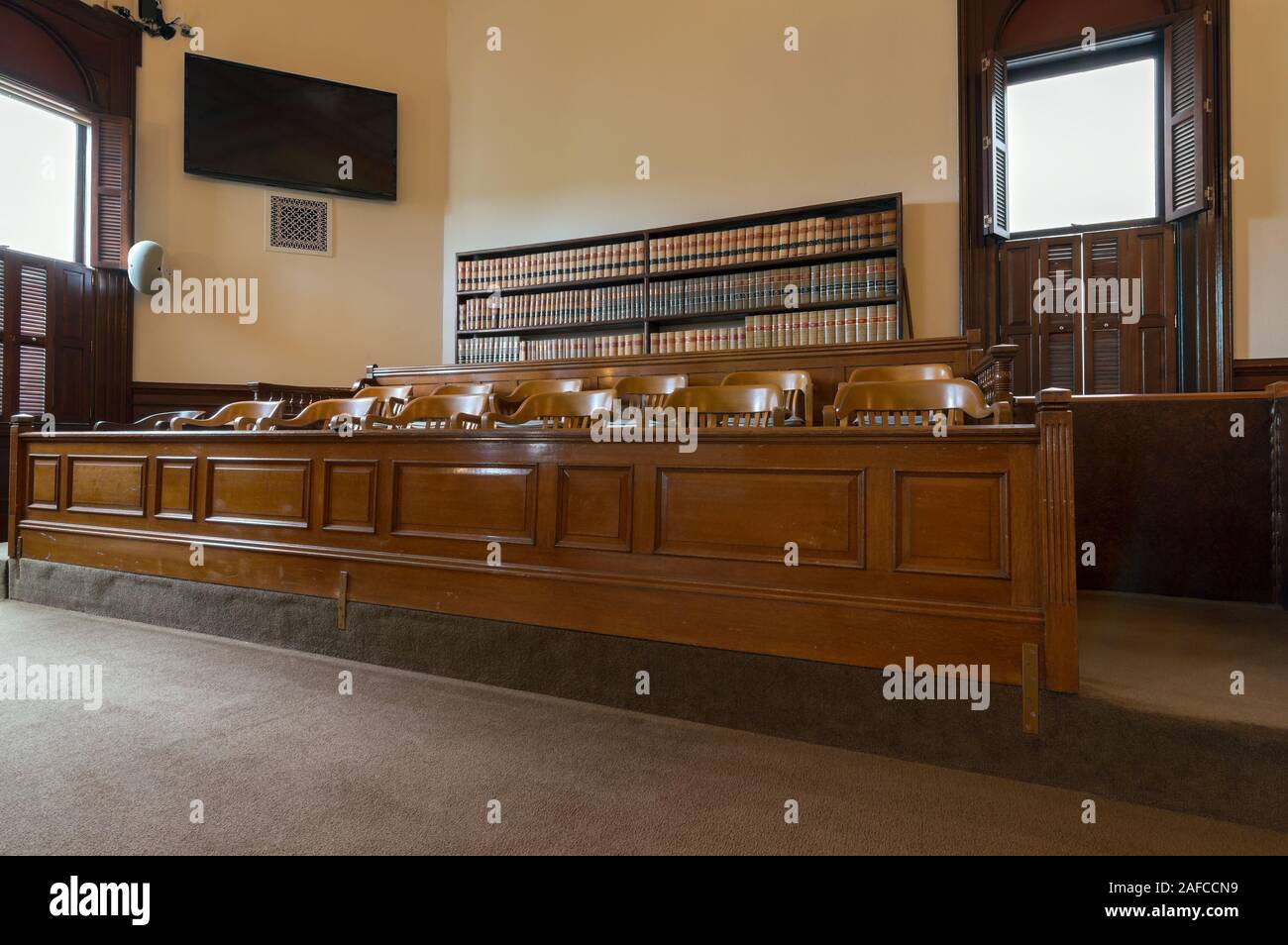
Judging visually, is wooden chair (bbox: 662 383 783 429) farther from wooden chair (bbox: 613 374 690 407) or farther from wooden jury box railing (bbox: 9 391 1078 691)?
wooden chair (bbox: 613 374 690 407)

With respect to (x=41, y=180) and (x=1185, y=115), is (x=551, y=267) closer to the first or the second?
(x=41, y=180)

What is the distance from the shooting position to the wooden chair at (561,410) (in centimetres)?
311

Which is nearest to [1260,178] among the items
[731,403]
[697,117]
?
[697,117]

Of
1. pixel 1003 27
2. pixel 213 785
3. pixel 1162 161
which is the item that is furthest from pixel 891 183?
pixel 213 785

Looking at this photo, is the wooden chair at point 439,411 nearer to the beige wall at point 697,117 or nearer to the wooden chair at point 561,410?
the wooden chair at point 561,410

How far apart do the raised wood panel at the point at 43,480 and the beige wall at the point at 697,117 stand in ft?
13.0

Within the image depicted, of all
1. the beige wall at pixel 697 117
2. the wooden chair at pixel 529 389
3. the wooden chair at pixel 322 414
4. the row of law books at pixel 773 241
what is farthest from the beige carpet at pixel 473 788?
the beige wall at pixel 697 117

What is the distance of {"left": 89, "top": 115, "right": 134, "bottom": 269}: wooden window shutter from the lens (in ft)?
19.0

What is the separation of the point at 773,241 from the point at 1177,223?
273 centimetres

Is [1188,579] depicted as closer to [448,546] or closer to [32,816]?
[448,546]

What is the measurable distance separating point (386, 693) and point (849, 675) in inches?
57.2

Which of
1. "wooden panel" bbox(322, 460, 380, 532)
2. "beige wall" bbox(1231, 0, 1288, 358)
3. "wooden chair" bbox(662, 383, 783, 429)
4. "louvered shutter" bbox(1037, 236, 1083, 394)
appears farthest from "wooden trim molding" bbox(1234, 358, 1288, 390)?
→ "wooden panel" bbox(322, 460, 380, 532)

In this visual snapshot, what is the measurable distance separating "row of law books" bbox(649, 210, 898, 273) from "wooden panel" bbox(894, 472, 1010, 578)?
3810 mm

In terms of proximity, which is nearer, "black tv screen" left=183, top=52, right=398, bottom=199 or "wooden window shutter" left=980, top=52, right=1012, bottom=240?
"wooden window shutter" left=980, top=52, right=1012, bottom=240
